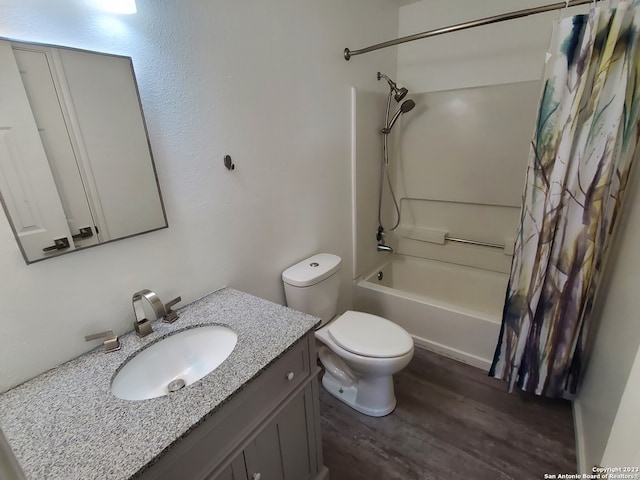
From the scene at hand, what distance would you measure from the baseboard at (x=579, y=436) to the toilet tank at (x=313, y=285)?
1291 millimetres

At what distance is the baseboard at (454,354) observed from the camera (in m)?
1.93

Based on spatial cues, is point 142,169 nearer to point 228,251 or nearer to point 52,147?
point 52,147

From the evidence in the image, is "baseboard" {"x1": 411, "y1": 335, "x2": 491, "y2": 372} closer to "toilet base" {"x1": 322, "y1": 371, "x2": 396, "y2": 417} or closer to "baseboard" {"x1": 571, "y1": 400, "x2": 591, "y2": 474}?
"baseboard" {"x1": 571, "y1": 400, "x2": 591, "y2": 474}

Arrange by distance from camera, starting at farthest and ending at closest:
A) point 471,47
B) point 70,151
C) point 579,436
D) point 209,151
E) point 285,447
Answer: point 471,47 → point 579,436 → point 209,151 → point 285,447 → point 70,151

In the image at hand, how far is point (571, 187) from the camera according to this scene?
129 centimetres

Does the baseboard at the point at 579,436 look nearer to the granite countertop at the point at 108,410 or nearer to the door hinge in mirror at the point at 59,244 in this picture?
the granite countertop at the point at 108,410

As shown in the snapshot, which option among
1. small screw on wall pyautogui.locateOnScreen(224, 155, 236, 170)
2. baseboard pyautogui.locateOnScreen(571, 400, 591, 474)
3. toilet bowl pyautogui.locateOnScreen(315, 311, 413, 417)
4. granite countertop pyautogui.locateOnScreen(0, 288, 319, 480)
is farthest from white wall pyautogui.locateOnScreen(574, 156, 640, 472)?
small screw on wall pyautogui.locateOnScreen(224, 155, 236, 170)

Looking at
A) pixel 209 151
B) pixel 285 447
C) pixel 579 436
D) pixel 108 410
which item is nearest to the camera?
pixel 108 410

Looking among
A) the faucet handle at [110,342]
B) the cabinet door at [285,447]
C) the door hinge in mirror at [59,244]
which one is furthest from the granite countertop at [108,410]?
the door hinge in mirror at [59,244]

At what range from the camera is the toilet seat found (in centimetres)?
146

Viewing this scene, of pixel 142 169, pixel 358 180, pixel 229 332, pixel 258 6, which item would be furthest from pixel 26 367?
pixel 358 180

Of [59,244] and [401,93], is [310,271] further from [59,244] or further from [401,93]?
[401,93]

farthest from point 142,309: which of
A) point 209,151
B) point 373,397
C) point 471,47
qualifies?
point 471,47

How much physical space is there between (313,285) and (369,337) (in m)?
0.39
